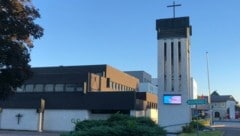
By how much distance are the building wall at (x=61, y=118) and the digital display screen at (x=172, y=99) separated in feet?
44.3

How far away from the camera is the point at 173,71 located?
43500 mm

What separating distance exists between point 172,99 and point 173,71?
292 cm

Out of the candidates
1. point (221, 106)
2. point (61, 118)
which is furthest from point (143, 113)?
point (221, 106)

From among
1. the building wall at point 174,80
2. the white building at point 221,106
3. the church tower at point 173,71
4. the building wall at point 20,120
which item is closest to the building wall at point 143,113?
the building wall at point 174,80

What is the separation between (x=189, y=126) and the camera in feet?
130

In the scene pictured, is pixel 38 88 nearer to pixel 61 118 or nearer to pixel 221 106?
pixel 61 118

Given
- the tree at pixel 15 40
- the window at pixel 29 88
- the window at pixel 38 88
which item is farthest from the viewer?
the window at pixel 29 88

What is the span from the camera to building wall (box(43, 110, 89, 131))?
5319 centimetres

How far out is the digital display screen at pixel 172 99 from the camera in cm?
4262

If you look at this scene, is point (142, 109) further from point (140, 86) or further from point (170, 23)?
point (140, 86)

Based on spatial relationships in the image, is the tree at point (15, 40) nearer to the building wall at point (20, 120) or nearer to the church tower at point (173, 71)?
the church tower at point (173, 71)

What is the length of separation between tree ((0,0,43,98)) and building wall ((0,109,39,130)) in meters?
29.0

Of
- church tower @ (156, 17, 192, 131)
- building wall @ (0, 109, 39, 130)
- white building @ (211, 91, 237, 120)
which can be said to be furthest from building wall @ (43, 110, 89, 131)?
white building @ (211, 91, 237, 120)

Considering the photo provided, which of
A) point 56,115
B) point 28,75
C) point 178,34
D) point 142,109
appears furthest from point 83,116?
point 28,75
